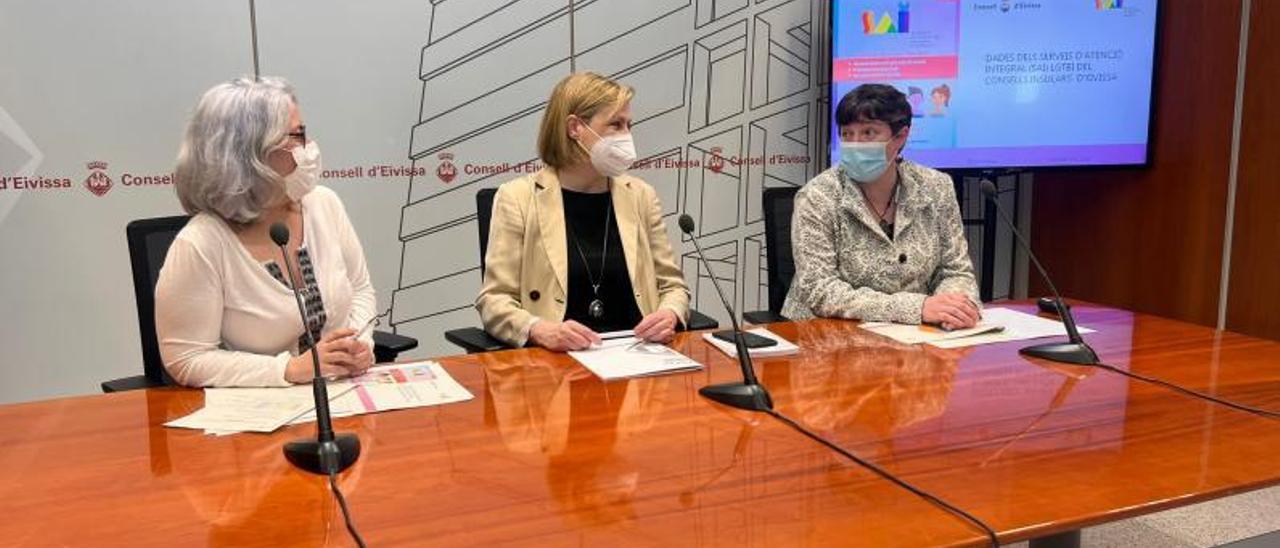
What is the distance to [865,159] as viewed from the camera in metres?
2.33

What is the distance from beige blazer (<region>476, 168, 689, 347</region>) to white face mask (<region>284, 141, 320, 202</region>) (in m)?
0.52

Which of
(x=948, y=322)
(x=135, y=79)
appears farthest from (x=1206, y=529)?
(x=135, y=79)

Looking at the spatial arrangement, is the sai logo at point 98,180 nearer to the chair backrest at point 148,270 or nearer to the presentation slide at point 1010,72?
the chair backrest at point 148,270

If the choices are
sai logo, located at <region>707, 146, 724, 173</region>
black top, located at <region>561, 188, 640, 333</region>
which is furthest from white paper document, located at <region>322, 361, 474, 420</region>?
sai logo, located at <region>707, 146, 724, 173</region>

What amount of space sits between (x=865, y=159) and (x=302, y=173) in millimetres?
1337

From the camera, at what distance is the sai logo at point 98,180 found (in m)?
2.90

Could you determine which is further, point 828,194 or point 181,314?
point 828,194

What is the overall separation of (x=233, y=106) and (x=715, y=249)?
229cm

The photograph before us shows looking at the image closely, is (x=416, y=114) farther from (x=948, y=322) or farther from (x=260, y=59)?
(x=948, y=322)

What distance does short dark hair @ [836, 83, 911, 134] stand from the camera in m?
2.30

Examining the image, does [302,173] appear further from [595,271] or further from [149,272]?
[595,271]

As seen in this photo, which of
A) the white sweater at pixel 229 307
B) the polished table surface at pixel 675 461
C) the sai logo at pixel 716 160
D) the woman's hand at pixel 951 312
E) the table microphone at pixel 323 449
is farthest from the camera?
the sai logo at pixel 716 160

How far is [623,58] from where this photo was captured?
3520 mm

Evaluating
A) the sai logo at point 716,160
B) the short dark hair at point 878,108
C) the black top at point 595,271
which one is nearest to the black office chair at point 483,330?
the black top at point 595,271
